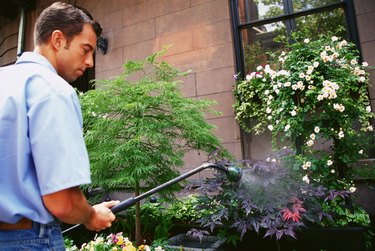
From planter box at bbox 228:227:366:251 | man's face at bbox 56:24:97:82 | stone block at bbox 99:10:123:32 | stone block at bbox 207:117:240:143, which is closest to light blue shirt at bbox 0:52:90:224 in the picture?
man's face at bbox 56:24:97:82

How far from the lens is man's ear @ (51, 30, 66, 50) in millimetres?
1470

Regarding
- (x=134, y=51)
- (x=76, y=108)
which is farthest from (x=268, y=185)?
(x=134, y=51)

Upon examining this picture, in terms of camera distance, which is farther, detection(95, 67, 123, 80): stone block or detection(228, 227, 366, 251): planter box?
detection(95, 67, 123, 80): stone block

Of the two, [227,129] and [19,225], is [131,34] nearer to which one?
[227,129]

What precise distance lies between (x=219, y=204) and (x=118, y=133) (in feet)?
4.89

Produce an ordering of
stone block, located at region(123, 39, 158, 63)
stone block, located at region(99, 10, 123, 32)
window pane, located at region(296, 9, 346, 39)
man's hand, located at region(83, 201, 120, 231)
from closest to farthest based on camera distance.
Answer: man's hand, located at region(83, 201, 120, 231) < window pane, located at region(296, 9, 346, 39) < stone block, located at region(123, 39, 158, 63) < stone block, located at region(99, 10, 123, 32)

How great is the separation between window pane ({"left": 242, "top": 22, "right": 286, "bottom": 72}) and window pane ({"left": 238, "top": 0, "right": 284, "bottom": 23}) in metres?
0.23

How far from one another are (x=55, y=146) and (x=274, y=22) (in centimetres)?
543

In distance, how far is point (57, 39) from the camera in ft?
4.86

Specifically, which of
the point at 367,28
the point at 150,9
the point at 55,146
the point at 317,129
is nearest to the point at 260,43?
the point at 367,28

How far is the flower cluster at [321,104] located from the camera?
3984mm

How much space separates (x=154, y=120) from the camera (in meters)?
3.57

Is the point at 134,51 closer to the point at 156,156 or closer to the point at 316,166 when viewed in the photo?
the point at 156,156

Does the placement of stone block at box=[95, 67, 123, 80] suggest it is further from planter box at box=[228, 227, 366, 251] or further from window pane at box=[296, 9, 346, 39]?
planter box at box=[228, 227, 366, 251]
